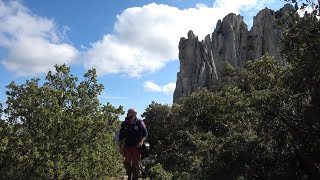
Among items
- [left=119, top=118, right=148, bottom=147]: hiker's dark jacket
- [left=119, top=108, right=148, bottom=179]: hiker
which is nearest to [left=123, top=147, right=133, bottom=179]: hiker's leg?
[left=119, top=108, right=148, bottom=179]: hiker

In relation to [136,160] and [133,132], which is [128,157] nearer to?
[136,160]

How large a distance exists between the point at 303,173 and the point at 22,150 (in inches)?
357

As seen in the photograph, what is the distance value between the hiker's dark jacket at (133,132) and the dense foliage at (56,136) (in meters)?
3.97

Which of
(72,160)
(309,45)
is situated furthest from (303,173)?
(72,160)

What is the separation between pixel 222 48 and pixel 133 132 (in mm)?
84604

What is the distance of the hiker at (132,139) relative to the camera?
10.0m

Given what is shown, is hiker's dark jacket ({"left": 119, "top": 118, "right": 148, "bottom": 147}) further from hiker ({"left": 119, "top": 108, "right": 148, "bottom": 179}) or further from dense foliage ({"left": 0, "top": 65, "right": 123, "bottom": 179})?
dense foliage ({"left": 0, "top": 65, "right": 123, "bottom": 179})

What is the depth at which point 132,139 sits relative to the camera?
33.1ft

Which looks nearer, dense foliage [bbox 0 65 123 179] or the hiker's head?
the hiker's head

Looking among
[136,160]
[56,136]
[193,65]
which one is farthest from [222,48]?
[136,160]

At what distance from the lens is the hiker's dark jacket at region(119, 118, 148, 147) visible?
10.0 meters

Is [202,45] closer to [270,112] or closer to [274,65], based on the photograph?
[274,65]

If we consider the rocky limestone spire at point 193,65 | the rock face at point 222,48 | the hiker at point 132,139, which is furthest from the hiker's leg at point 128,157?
the rocky limestone spire at point 193,65

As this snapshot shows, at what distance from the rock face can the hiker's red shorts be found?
249ft
